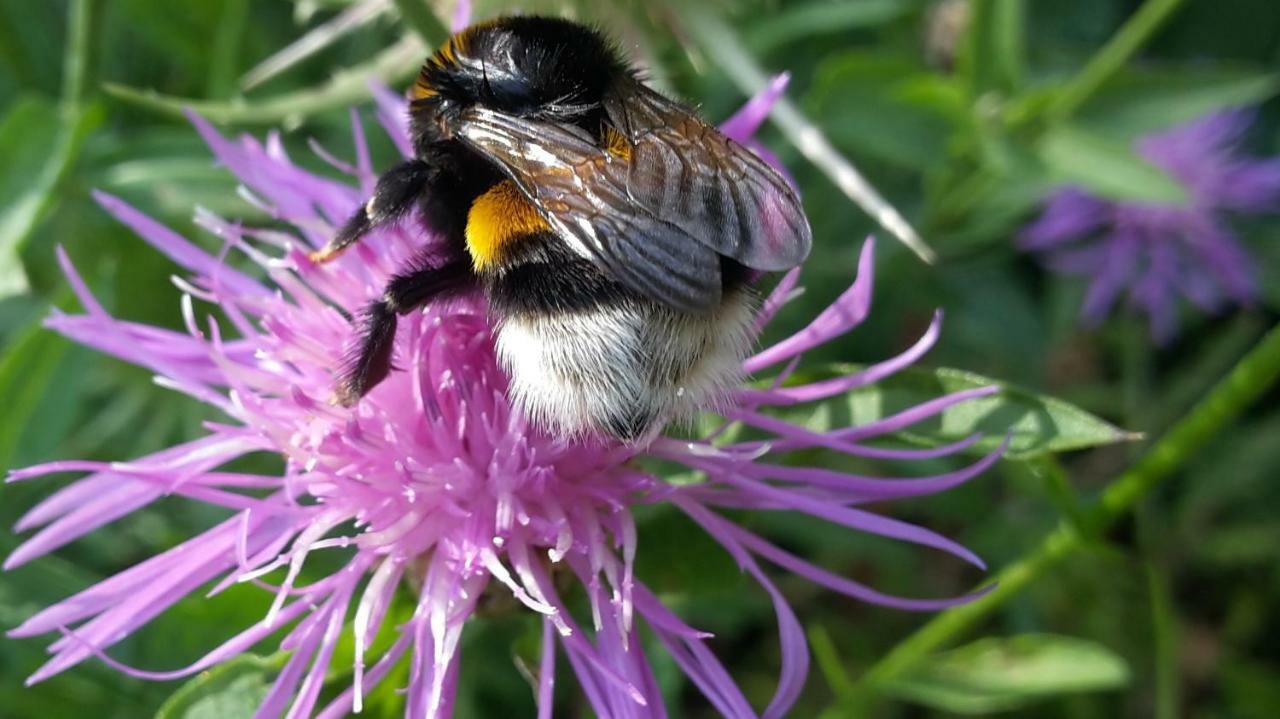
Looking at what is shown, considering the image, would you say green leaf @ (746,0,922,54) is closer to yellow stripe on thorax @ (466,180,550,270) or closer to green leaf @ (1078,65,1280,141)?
green leaf @ (1078,65,1280,141)

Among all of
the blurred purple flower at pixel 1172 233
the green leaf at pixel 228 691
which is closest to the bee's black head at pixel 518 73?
the green leaf at pixel 228 691

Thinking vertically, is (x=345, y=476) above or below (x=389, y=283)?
below

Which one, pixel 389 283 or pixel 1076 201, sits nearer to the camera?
pixel 389 283

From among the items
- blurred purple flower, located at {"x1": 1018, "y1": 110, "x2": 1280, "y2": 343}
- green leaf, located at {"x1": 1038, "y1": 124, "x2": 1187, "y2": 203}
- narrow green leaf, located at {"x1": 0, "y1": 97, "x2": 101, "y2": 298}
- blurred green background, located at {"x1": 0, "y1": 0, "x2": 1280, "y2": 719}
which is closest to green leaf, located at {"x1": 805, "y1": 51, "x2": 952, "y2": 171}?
blurred green background, located at {"x1": 0, "y1": 0, "x2": 1280, "y2": 719}

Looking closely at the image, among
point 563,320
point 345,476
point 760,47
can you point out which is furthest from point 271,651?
point 760,47

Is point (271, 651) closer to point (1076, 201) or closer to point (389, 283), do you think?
point (389, 283)

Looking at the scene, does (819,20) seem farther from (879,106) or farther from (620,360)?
(620,360)

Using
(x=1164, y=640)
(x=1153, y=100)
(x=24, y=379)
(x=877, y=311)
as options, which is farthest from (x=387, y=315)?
(x=877, y=311)
